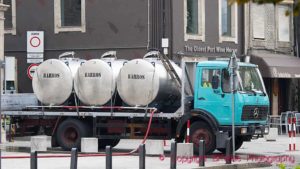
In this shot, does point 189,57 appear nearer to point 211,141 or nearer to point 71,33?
point 71,33

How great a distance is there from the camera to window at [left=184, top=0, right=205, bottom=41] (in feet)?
107

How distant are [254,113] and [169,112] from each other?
8.39ft

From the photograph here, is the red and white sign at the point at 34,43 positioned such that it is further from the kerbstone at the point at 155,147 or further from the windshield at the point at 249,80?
the windshield at the point at 249,80

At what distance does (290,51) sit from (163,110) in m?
17.6

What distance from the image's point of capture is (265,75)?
34750 mm

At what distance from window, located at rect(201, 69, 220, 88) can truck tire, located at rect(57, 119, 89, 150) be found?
4.15 m

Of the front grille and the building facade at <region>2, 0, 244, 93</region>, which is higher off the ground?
the building facade at <region>2, 0, 244, 93</region>

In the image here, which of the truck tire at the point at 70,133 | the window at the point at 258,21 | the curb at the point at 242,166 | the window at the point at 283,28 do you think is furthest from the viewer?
the window at the point at 283,28

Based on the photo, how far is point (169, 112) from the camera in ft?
72.0

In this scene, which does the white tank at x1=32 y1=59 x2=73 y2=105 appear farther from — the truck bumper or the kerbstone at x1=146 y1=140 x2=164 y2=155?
the truck bumper

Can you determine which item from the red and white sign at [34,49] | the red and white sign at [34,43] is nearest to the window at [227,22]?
the red and white sign at [34,49]

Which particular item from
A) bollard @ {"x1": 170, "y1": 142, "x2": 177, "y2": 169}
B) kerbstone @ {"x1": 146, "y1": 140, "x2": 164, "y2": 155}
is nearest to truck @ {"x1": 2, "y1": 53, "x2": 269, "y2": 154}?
kerbstone @ {"x1": 146, "y1": 140, "x2": 164, "y2": 155}

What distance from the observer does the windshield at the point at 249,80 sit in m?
21.0

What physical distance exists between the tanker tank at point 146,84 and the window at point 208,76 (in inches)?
44.8
